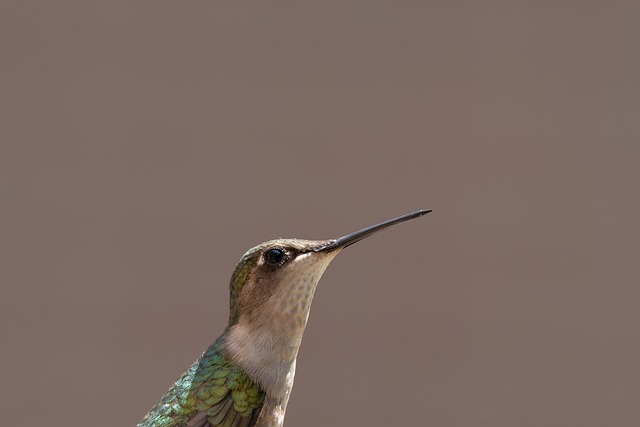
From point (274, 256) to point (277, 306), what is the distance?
0.23 ft

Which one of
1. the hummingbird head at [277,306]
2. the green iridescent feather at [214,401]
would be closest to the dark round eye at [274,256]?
the hummingbird head at [277,306]

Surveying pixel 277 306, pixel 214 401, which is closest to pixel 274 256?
pixel 277 306

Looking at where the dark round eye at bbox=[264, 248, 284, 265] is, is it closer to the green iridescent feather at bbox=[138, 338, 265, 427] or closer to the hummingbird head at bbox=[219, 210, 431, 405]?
the hummingbird head at bbox=[219, 210, 431, 405]

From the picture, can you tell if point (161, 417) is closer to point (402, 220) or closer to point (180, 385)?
point (180, 385)

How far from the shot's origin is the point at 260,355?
1204 millimetres

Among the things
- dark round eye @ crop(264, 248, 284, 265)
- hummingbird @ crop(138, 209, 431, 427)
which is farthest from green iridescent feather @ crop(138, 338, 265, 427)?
dark round eye @ crop(264, 248, 284, 265)

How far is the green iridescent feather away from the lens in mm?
1169

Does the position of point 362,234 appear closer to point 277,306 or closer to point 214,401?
point 277,306

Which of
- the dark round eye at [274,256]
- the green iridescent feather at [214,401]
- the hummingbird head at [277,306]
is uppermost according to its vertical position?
the dark round eye at [274,256]

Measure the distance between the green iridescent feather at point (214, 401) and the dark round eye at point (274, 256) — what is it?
6.2 inches

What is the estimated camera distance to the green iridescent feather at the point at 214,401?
46.0 inches

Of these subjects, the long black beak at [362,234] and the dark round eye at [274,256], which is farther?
the dark round eye at [274,256]

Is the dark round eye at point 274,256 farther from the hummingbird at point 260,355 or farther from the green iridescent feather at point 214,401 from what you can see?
the green iridescent feather at point 214,401

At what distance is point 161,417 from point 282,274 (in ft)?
0.85
